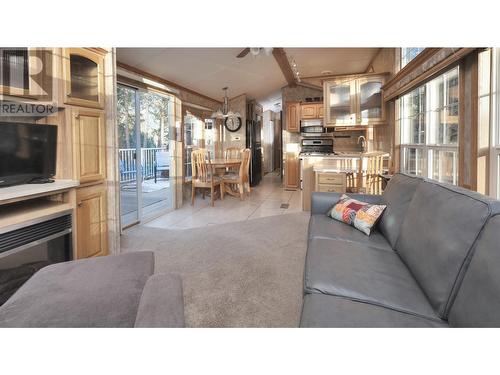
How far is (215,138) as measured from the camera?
7.64m

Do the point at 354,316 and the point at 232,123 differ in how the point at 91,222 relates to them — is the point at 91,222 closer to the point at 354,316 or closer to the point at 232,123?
the point at 354,316

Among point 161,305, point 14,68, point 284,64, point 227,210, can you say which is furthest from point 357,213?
point 284,64

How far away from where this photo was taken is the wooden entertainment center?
2.24m

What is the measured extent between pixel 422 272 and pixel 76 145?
271 centimetres

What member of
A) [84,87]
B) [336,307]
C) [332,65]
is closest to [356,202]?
[336,307]

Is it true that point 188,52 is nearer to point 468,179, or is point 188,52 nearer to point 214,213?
point 214,213

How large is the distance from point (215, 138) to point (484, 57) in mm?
6200

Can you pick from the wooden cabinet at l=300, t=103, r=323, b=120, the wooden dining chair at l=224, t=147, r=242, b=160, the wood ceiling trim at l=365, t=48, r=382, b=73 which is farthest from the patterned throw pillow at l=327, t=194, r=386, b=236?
the wooden cabinet at l=300, t=103, r=323, b=120

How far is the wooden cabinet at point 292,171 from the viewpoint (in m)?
7.70

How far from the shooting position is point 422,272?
1.37 metres

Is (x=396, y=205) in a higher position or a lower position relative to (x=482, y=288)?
higher

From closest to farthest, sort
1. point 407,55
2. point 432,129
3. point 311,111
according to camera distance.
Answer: point 432,129
point 407,55
point 311,111

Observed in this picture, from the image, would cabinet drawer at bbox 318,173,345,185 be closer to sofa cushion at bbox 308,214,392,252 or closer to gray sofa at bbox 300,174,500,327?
sofa cushion at bbox 308,214,392,252

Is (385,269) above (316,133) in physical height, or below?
below
